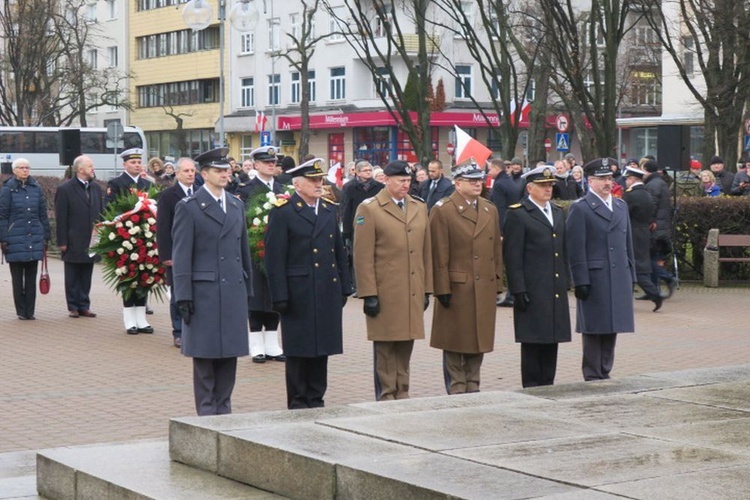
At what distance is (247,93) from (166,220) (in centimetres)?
6688

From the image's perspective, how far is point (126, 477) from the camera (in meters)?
7.76

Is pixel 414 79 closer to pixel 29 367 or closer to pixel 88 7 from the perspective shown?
pixel 29 367

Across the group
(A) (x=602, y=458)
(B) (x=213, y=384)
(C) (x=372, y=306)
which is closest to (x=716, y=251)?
(C) (x=372, y=306)

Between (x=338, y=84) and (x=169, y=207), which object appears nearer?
(x=169, y=207)

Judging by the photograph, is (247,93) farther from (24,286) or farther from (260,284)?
(260,284)

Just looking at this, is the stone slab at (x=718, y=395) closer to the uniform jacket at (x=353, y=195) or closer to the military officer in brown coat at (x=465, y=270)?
the military officer in brown coat at (x=465, y=270)

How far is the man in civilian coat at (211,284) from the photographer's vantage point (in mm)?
9906

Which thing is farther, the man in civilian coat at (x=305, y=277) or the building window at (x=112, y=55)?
the building window at (x=112, y=55)

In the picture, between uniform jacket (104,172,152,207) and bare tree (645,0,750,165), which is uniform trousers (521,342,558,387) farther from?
bare tree (645,0,750,165)

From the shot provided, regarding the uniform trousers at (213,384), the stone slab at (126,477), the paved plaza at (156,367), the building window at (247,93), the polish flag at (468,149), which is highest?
the building window at (247,93)

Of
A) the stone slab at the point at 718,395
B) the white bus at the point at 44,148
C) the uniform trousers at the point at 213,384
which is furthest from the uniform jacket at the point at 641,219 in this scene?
the white bus at the point at 44,148

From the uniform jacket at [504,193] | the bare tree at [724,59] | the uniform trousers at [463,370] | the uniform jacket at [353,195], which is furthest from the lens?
the bare tree at [724,59]

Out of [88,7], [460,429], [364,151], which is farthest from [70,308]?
[88,7]

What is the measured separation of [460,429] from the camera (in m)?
8.08
